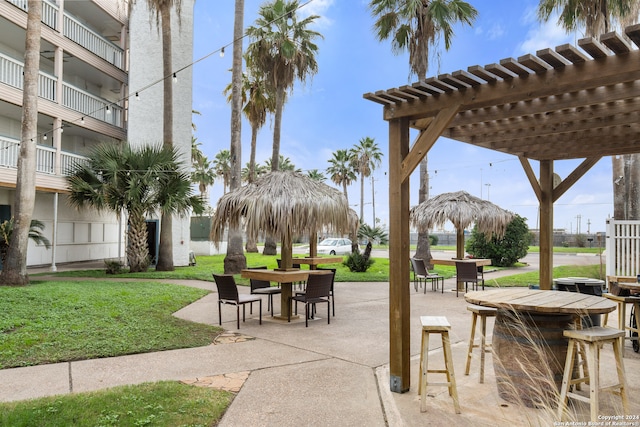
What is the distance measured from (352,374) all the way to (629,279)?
19.2ft

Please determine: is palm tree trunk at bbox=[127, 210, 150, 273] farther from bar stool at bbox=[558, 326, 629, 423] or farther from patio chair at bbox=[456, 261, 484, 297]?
bar stool at bbox=[558, 326, 629, 423]

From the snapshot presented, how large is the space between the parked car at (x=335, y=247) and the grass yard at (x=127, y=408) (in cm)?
2716

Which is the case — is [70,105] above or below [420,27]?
below

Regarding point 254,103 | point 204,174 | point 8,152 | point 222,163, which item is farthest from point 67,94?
point 222,163

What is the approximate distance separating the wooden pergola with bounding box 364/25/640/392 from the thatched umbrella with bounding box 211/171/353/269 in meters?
3.24

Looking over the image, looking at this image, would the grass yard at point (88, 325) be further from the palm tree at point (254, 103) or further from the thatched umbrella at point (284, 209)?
the palm tree at point (254, 103)

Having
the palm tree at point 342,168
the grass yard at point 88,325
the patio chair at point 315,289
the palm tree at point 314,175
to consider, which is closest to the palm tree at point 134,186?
the palm tree at point 314,175

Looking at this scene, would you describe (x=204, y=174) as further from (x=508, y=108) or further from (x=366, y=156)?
(x=508, y=108)

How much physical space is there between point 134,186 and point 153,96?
6650 millimetres

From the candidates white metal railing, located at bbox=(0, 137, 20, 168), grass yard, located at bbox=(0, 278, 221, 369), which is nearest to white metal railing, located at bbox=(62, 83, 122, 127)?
white metal railing, located at bbox=(0, 137, 20, 168)

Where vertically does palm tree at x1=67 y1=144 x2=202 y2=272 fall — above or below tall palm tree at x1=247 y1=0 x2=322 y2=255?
below

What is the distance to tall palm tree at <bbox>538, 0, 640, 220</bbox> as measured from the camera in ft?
48.4

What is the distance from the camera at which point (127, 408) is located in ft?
13.2

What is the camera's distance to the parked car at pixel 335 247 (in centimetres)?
3200
